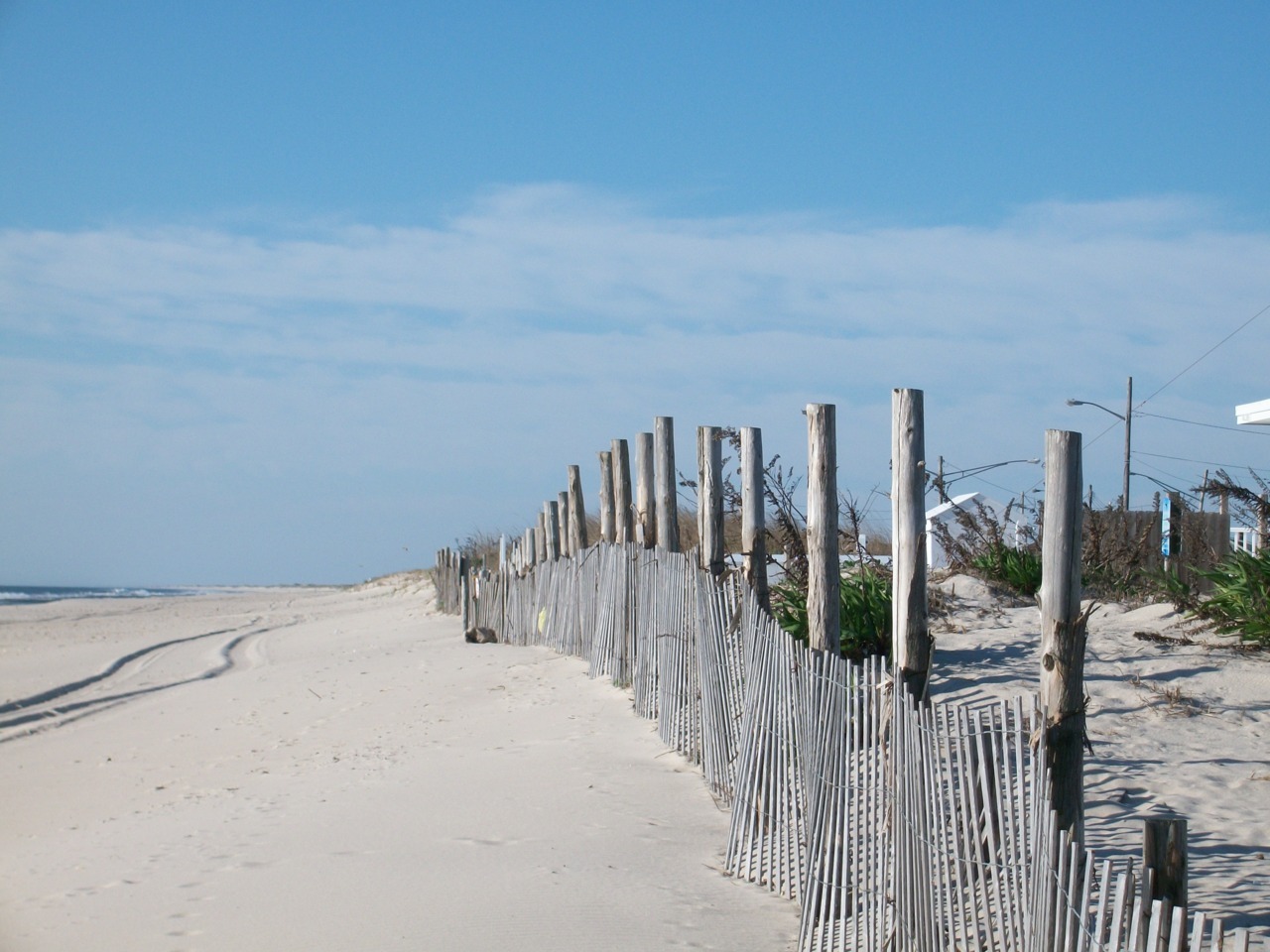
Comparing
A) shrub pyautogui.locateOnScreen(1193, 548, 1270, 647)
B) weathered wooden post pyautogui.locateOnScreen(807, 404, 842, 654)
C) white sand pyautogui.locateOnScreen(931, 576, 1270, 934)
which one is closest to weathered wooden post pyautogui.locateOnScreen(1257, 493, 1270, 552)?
shrub pyautogui.locateOnScreen(1193, 548, 1270, 647)

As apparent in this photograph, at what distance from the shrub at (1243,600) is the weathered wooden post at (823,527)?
3.83 m

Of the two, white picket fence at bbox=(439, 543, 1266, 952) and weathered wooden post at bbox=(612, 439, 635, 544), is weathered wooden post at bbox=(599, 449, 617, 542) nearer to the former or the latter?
weathered wooden post at bbox=(612, 439, 635, 544)

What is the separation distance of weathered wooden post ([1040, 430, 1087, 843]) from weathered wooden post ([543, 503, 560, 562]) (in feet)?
35.1

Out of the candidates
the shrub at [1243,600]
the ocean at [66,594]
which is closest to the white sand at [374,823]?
the shrub at [1243,600]

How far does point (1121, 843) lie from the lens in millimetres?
5203

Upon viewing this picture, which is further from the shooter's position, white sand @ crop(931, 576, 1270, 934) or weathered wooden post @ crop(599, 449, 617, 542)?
weathered wooden post @ crop(599, 449, 617, 542)

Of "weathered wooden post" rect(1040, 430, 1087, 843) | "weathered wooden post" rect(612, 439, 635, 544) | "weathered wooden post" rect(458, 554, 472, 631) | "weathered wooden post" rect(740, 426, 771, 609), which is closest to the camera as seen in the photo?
"weathered wooden post" rect(1040, 430, 1087, 843)

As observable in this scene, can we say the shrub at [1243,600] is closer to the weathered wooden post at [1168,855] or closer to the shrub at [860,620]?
the shrub at [860,620]

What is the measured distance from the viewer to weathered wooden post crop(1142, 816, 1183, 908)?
8.93 ft

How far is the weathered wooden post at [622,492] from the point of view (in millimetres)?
11008

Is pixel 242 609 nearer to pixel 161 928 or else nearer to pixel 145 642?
pixel 145 642

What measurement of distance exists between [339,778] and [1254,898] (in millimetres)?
5665

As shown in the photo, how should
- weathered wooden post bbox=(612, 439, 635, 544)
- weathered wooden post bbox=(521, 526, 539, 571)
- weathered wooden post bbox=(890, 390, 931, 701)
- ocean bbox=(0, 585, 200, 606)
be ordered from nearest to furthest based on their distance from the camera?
weathered wooden post bbox=(890, 390, 931, 701) → weathered wooden post bbox=(612, 439, 635, 544) → weathered wooden post bbox=(521, 526, 539, 571) → ocean bbox=(0, 585, 200, 606)

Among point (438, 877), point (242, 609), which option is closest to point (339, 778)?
point (438, 877)
